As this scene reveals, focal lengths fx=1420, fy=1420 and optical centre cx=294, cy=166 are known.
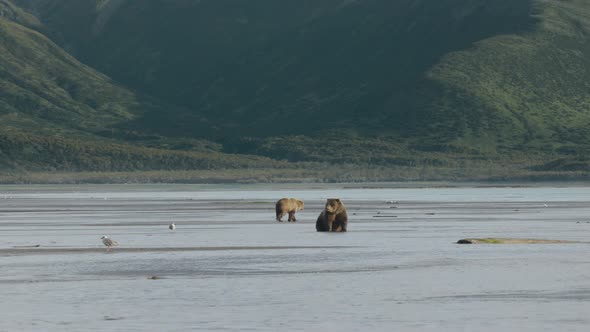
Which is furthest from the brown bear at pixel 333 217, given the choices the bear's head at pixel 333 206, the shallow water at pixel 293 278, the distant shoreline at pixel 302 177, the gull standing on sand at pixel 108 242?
the distant shoreline at pixel 302 177

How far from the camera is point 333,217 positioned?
5097cm

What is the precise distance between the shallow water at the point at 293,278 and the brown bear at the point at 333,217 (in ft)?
2.25

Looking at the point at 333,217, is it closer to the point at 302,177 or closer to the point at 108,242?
the point at 108,242

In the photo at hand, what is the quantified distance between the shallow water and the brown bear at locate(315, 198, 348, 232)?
687 millimetres

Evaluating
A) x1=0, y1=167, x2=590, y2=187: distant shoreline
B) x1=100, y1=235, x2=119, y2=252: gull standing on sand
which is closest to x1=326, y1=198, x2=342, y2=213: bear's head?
x1=100, y1=235, x2=119, y2=252: gull standing on sand

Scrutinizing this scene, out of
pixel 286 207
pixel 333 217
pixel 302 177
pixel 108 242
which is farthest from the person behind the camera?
pixel 302 177

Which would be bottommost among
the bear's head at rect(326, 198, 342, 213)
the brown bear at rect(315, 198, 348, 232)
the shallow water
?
the shallow water

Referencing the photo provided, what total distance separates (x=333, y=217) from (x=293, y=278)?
1900cm

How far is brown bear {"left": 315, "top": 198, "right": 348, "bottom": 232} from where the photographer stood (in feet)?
167

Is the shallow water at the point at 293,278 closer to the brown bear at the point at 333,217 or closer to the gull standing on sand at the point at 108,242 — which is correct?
the gull standing on sand at the point at 108,242

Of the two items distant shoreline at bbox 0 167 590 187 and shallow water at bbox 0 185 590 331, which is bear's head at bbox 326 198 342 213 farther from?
distant shoreline at bbox 0 167 590 187

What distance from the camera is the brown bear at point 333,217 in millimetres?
50875

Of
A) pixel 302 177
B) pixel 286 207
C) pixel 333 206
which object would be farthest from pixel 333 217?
pixel 302 177

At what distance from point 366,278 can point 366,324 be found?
7.76 meters
